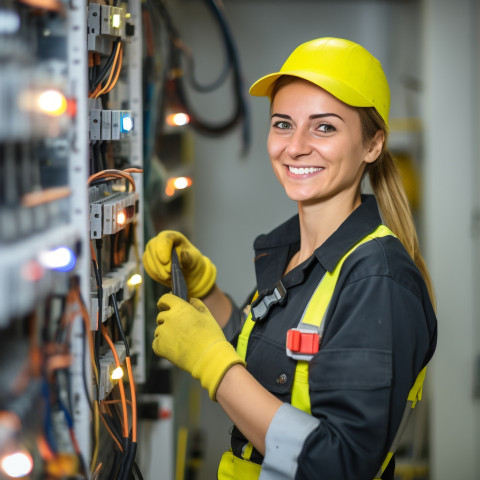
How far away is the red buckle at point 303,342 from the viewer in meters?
1.38

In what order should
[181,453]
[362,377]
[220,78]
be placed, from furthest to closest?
[220,78]
[181,453]
[362,377]

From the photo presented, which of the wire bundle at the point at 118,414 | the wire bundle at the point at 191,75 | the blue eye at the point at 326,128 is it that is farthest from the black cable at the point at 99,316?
the wire bundle at the point at 191,75

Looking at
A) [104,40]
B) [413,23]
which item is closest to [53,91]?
[104,40]

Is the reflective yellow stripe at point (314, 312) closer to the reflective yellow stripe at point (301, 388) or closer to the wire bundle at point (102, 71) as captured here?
the reflective yellow stripe at point (301, 388)

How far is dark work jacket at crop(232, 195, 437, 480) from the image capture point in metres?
1.26

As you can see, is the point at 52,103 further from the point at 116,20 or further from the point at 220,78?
the point at 220,78

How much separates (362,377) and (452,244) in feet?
7.46

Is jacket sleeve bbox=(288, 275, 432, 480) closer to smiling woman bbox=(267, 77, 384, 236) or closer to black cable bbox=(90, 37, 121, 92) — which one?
smiling woman bbox=(267, 77, 384, 236)

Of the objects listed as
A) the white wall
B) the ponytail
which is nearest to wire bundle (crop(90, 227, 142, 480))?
the ponytail

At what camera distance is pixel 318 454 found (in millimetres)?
1258

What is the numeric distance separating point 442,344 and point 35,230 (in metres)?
2.71

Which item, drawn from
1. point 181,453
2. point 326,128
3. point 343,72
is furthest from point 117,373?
point 181,453

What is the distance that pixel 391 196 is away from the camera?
5.56ft

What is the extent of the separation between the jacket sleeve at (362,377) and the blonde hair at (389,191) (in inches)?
11.0
